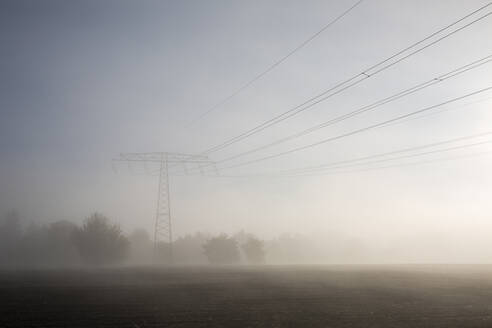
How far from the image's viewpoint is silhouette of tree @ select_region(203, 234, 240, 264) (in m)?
143

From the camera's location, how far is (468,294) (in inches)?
1866

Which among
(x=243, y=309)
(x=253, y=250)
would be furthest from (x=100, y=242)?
(x=243, y=309)

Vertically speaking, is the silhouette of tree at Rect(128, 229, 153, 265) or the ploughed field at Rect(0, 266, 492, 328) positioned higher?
the silhouette of tree at Rect(128, 229, 153, 265)

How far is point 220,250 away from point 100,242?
42397 millimetres

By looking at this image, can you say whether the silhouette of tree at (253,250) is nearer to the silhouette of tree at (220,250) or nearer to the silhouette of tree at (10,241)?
the silhouette of tree at (220,250)

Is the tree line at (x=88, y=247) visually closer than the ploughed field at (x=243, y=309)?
No

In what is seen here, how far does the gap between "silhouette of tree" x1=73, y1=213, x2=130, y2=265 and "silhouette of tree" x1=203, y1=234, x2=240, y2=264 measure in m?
30.9

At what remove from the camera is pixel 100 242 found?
121 m

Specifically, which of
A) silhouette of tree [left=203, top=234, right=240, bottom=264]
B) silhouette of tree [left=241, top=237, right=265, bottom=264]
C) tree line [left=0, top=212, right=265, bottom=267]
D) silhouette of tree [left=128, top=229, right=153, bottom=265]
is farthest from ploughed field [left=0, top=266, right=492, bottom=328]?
silhouette of tree [left=128, top=229, right=153, bottom=265]

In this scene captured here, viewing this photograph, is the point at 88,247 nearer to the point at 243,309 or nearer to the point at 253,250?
the point at 253,250

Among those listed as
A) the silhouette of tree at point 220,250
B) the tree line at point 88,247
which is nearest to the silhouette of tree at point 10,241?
the tree line at point 88,247

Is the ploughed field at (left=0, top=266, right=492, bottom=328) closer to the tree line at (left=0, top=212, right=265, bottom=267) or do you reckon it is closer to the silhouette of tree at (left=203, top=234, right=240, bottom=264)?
the tree line at (left=0, top=212, right=265, bottom=267)

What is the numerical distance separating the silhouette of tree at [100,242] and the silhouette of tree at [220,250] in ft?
101

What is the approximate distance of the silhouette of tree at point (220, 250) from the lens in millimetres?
143375
